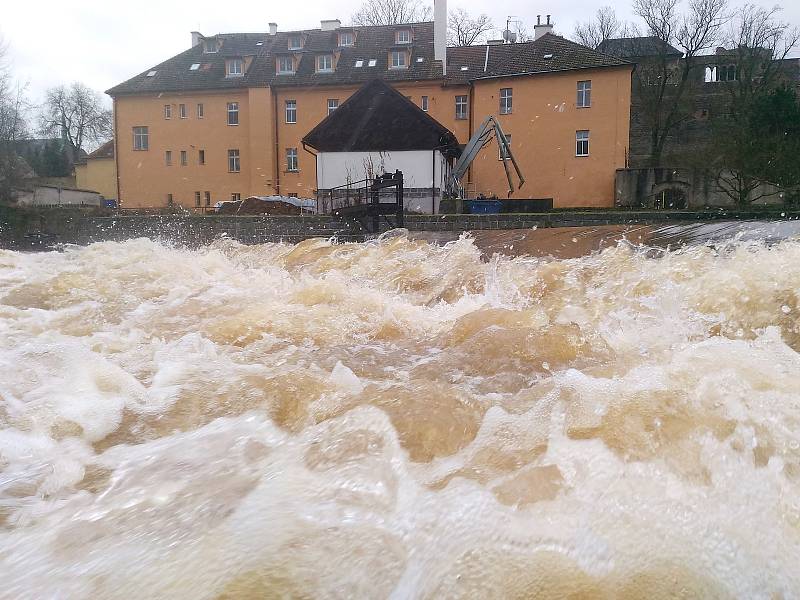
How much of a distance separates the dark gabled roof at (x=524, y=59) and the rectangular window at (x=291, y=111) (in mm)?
9253

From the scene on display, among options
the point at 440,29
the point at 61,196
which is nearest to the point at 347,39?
the point at 440,29

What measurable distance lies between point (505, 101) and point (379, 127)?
8.56 metres

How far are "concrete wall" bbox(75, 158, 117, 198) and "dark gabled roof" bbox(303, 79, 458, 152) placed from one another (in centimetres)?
2464

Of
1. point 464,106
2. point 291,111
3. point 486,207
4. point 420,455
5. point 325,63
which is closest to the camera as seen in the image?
point 420,455

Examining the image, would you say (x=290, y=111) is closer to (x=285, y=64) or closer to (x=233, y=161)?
(x=285, y=64)

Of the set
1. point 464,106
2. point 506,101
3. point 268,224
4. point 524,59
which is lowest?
point 268,224

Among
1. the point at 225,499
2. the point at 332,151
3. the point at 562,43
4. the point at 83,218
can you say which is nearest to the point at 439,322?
the point at 225,499

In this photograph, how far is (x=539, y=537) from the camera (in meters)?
2.49

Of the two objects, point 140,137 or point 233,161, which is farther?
point 140,137

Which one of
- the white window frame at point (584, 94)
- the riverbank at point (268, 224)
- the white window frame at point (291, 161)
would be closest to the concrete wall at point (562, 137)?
the white window frame at point (584, 94)

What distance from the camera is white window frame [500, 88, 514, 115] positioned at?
3431cm

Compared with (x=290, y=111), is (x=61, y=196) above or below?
below

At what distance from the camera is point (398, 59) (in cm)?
3844

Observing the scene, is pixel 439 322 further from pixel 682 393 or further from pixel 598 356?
pixel 682 393
